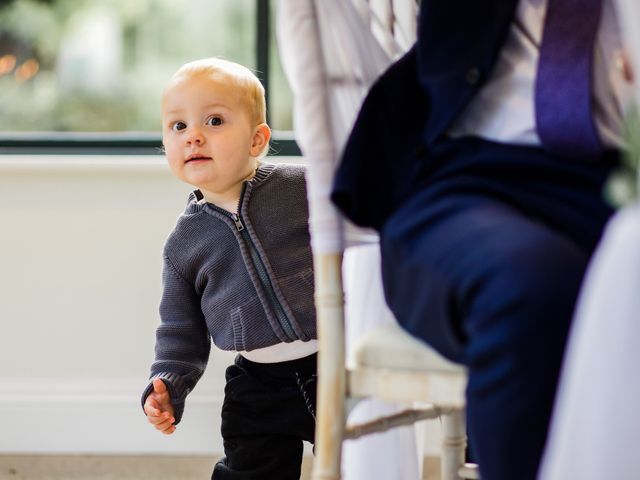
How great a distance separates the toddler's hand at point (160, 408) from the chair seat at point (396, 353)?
1.59 ft

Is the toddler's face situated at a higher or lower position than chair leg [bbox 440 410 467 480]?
higher

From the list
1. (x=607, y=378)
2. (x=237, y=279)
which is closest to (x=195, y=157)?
(x=237, y=279)

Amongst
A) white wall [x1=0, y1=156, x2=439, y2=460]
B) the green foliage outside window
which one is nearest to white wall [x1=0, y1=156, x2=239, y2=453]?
white wall [x1=0, y1=156, x2=439, y2=460]

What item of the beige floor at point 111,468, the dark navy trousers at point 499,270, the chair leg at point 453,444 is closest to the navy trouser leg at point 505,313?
the dark navy trousers at point 499,270

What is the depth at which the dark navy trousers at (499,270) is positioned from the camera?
88cm

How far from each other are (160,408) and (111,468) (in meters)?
0.63

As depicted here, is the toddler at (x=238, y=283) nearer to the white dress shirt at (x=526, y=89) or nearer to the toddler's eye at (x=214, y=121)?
the toddler's eye at (x=214, y=121)

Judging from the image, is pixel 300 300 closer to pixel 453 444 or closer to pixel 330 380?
pixel 453 444

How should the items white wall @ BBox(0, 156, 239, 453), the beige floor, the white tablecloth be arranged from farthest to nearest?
white wall @ BBox(0, 156, 239, 453)
the beige floor
the white tablecloth

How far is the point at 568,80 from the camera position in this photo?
110 centimetres

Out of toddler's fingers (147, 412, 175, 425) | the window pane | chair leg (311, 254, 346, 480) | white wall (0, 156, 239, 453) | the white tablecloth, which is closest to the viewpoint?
the white tablecloth

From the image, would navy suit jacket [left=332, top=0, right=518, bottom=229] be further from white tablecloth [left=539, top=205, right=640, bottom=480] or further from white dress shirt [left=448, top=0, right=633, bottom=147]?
white tablecloth [left=539, top=205, right=640, bottom=480]

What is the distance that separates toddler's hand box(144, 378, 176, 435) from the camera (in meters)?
1.58

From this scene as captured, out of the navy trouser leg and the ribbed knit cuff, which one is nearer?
the navy trouser leg
